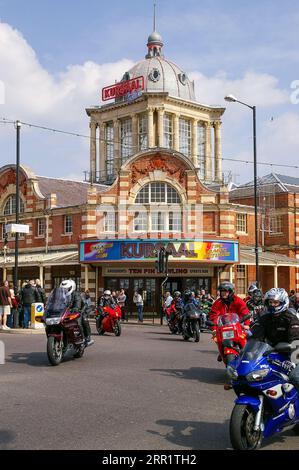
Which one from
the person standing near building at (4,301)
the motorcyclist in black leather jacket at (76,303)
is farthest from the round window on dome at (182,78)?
the motorcyclist in black leather jacket at (76,303)

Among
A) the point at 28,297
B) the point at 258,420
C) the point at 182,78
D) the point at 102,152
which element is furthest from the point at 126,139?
the point at 258,420

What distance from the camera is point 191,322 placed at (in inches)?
719

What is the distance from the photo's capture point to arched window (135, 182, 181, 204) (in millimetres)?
36156

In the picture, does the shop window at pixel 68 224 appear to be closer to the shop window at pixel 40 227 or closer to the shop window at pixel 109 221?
the shop window at pixel 40 227

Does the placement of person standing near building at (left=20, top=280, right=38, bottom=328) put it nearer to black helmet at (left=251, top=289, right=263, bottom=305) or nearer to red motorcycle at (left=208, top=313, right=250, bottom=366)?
black helmet at (left=251, top=289, right=263, bottom=305)

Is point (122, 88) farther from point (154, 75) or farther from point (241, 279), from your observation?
point (241, 279)

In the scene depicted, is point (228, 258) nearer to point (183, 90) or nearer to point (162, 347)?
point (162, 347)

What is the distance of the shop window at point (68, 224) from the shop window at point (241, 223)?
10303 millimetres

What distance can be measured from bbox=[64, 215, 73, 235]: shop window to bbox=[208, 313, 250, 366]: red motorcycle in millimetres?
28015

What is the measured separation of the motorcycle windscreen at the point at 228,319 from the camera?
10.2m

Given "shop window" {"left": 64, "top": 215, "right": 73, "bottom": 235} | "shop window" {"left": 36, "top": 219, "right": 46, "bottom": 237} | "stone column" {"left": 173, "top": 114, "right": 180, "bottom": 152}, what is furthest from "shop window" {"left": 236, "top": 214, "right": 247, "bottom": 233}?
"stone column" {"left": 173, "top": 114, "right": 180, "bottom": 152}

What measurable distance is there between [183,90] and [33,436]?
4843 centimetres

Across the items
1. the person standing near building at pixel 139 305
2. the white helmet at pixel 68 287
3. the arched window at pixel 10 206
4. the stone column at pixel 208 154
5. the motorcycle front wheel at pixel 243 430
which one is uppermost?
the stone column at pixel 208 154

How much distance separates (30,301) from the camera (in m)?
21.0
